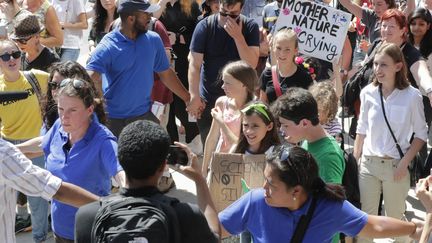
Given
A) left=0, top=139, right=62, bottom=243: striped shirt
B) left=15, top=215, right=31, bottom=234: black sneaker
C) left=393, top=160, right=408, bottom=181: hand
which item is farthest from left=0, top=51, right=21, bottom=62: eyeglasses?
left=393, top=160, right=408, bottom=181: hand

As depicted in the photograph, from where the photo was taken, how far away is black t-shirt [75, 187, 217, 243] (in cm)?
283

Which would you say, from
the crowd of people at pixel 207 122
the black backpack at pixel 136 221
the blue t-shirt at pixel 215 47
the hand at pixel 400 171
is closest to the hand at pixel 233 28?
the crowd of people at pixel 207 122

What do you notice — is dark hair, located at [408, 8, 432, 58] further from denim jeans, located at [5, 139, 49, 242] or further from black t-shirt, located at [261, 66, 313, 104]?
denim jeans, located at [5, 139, 49, 242]

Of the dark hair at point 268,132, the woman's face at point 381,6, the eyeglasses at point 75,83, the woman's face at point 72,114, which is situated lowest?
the dark hair at point 268,132

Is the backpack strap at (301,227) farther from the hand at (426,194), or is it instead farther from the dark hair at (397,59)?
the dark hair at (397,59)

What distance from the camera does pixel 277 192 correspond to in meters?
3.30

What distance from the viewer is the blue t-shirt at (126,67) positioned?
595 cm

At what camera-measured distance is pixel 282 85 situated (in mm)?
5863

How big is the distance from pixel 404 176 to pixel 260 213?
Answer: 2338 mm

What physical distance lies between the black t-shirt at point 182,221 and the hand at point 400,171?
2.76 meters

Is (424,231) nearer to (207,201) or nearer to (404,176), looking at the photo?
(207,201)

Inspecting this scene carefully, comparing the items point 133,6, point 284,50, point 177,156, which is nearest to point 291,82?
point 284,50

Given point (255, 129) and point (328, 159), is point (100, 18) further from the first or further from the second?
point (328, 159)

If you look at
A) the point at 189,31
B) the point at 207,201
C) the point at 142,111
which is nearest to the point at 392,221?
the point at 207,201
